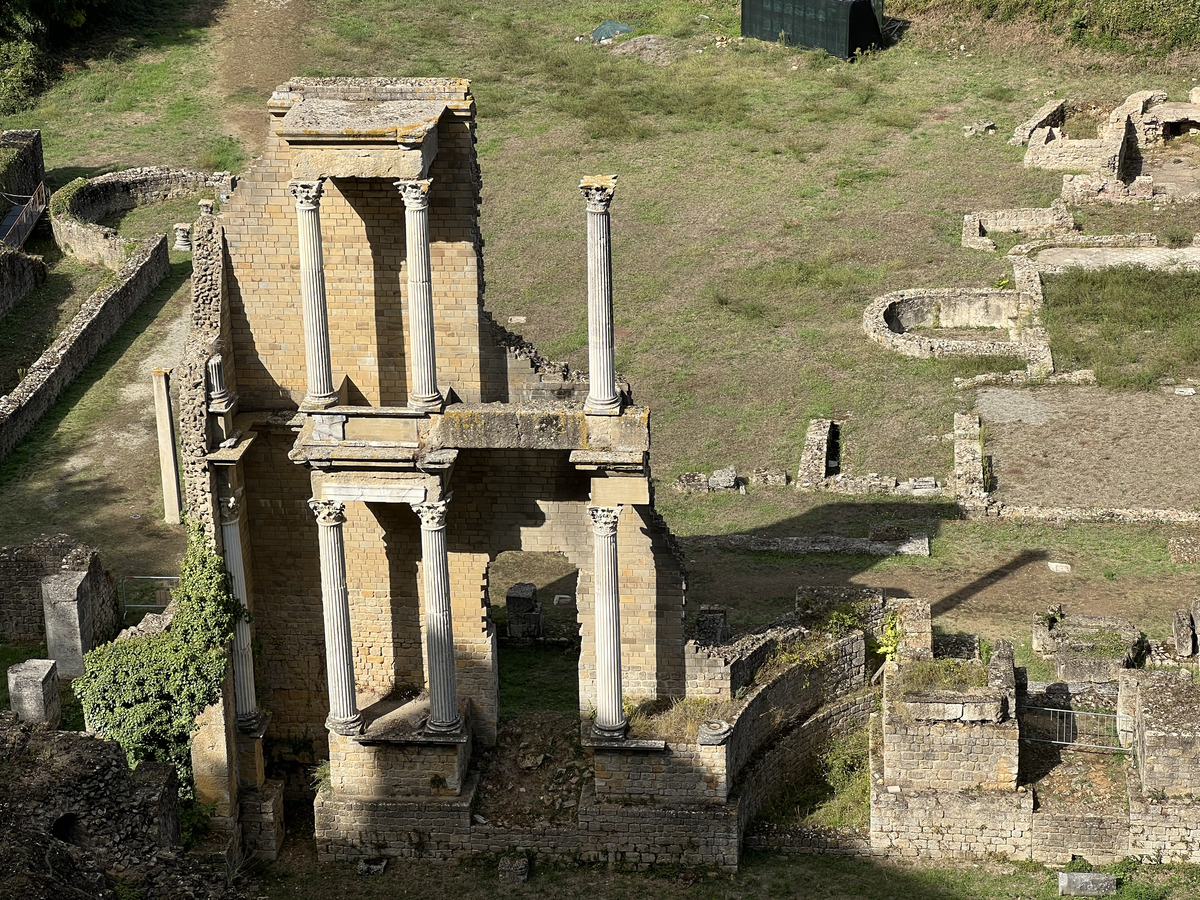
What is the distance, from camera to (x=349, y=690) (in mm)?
21828

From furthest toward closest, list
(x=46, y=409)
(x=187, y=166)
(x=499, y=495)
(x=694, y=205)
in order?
(x=187, y=166)
(x=694, y=205)
(x=46, y=409)
(x=499, y=495)

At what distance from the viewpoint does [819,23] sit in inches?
2071

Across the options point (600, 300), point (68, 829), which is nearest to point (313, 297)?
point (600, 300)

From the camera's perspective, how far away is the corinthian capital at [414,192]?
802 inches

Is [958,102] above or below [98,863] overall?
above

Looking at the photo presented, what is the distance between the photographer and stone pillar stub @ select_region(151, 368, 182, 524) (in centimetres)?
3039

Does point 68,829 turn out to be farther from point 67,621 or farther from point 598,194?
point 598,194

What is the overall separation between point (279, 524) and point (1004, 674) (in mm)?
8523

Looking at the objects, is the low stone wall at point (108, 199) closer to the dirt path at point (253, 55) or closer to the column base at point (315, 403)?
the dirt path at point (253, 55)

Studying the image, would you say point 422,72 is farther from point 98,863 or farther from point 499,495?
point 98,863

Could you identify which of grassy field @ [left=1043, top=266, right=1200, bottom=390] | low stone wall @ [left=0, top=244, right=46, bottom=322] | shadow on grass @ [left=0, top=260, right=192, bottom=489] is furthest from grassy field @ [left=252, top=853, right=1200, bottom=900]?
low stone wall @ [left=0, top=244, right=46, bottom=322]

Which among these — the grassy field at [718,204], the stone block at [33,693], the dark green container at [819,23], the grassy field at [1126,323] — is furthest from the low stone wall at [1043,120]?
the stone block at [33,693]

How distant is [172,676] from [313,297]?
14.6 ft

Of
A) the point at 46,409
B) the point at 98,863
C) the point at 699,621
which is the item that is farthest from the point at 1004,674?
the point at 46,409
